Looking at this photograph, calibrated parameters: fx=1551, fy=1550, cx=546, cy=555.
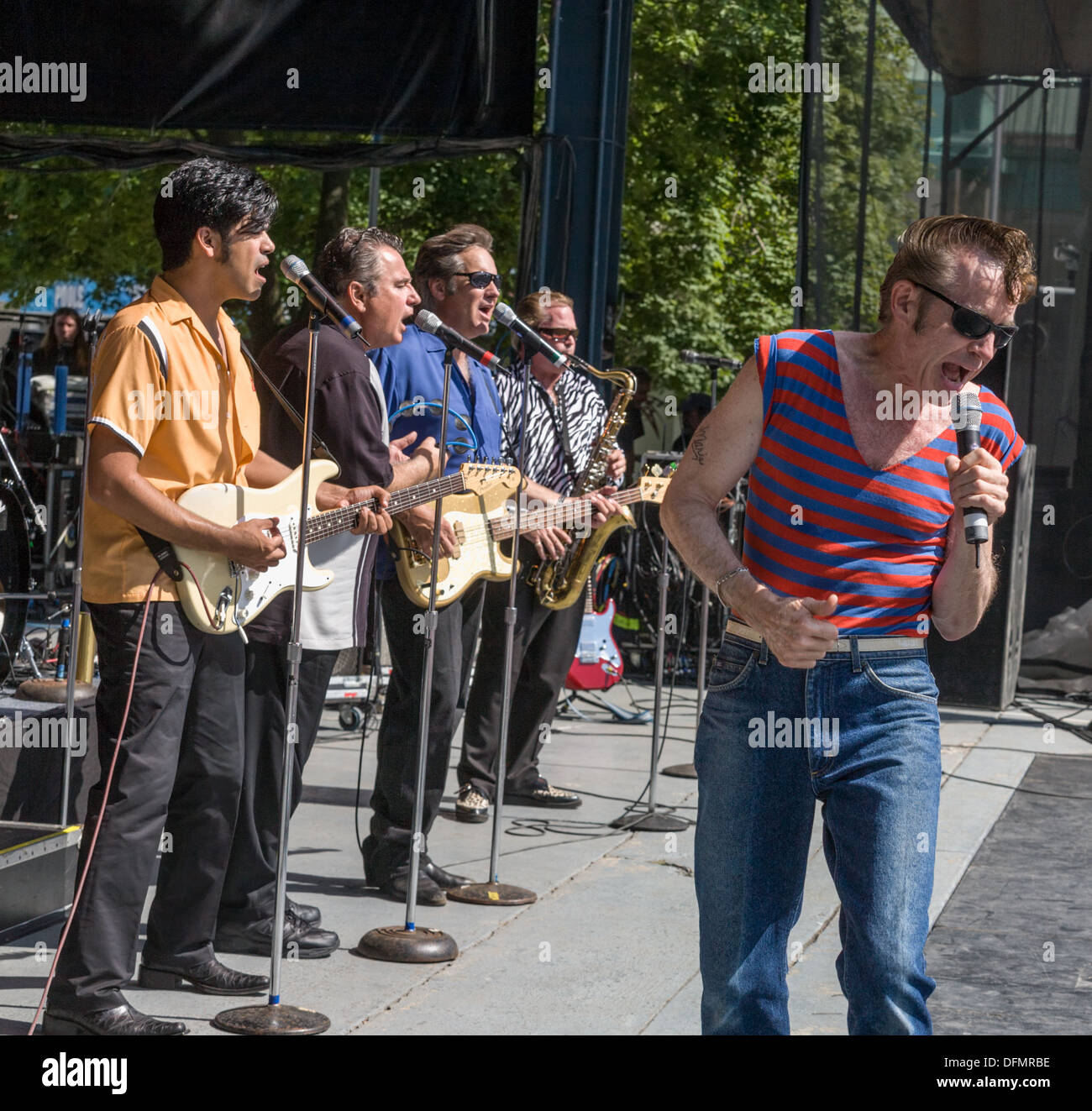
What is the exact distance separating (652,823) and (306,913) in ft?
7.12

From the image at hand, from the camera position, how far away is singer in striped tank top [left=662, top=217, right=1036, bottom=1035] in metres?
2.83

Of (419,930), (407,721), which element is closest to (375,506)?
(407,721)

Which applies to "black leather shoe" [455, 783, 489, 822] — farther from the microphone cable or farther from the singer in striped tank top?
the singer in striped tank top

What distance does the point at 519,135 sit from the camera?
8375mm

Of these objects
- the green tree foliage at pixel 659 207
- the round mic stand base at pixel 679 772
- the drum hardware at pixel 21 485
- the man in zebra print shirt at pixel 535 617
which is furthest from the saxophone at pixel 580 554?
the green tree foliage at pixel 659 207

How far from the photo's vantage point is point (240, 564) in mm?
4043

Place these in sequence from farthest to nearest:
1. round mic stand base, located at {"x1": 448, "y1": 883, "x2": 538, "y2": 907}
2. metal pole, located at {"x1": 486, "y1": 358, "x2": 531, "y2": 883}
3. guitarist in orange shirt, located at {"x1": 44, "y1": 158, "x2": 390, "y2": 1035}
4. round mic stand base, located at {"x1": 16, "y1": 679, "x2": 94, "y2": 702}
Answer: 1. round mic stand base, located at {"x1": 16, "y1": 679, "x2": 94, "y2": 702}
2. round mic stand base, located at {"x1": 448, "y1": 883, "x2": 538, "y2": 907}
3. metal pole, located at {"x1": 486, "y1": 358, "x2": 531, "y2": 883}
4. guitarist in orange shirt, located at {"x1": 44, "y1": 158, "x2": 390, "y2": 1035}

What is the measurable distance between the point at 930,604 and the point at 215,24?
6.34 metres

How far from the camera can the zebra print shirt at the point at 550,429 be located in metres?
6.82

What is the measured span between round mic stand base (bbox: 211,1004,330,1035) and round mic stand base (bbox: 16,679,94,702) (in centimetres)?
176

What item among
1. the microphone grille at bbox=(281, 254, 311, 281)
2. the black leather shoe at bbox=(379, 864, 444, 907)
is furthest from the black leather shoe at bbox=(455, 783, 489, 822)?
the microphone grille at bbox=(281, 254, 311, 281)

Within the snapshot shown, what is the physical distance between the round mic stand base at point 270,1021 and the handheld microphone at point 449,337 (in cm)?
183
